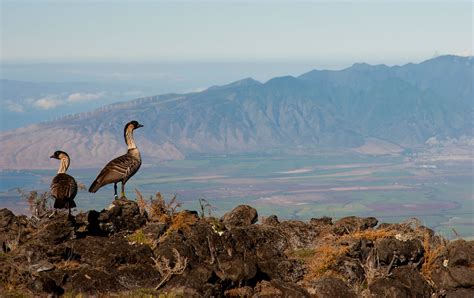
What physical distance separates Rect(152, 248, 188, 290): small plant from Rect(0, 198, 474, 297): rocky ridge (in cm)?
4

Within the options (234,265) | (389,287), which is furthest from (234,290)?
(389,287)

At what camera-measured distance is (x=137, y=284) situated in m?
22.5

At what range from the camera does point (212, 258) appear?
77.4 ft

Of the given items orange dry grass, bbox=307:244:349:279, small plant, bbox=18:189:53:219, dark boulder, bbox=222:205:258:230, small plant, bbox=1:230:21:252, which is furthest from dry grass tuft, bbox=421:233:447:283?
small plant, bbox=1:230:21:252

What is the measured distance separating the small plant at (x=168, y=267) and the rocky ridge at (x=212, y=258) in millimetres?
42

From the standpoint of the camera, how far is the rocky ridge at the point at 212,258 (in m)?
22.0

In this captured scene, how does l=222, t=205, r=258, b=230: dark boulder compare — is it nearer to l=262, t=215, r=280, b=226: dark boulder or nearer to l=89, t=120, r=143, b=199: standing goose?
l=262, t=215, r=280, b=226: dark boulder

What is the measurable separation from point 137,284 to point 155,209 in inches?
198

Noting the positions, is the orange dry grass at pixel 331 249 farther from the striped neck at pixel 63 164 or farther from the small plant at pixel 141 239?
the striped neck at pixel 63 164

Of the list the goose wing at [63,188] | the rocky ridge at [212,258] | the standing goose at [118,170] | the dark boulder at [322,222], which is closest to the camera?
the rocky ridge at [212,258]

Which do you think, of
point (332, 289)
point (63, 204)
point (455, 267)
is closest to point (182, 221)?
point (63, 204)

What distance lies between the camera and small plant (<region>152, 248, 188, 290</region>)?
22.1 meters

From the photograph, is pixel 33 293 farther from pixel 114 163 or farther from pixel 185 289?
pixel 114 163

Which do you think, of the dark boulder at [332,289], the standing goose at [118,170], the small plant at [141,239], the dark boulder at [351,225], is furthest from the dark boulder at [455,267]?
Answer: the standing goose at [118,170]
